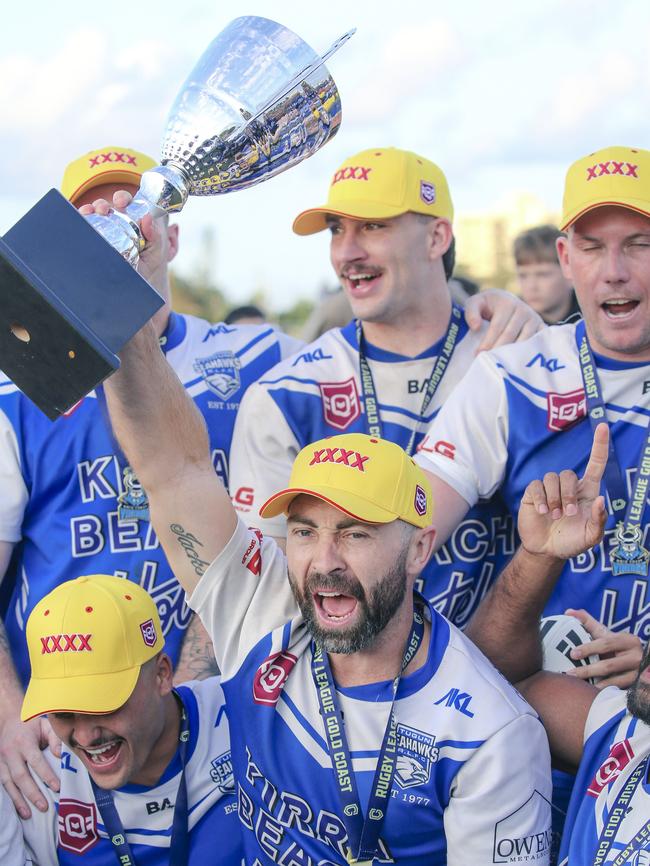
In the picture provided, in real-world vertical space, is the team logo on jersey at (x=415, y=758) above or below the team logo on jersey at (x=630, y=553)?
below

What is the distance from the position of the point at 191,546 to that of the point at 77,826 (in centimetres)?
103

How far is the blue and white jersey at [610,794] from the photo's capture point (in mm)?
2949

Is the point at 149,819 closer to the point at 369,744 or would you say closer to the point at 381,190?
the point at 369,744

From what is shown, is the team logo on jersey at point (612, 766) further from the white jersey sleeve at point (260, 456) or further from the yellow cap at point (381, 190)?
the yellow cap at point (381, 190)

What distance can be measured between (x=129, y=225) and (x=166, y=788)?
193 cm

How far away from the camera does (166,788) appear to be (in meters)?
3.58

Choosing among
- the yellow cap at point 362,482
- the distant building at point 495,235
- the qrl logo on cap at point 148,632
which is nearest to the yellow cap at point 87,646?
the qrl logo on cap at point 148,632

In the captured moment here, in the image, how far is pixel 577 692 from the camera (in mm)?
3350

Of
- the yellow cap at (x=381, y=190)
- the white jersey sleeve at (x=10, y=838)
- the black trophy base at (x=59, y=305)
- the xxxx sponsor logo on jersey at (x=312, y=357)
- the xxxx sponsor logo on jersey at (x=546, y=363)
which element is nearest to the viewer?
the black trophy base at (x=59, y=305)

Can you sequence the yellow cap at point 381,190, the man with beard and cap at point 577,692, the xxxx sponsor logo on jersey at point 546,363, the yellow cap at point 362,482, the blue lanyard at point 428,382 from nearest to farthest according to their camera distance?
1. the man with beard and cap at point 577,692
2. the yellow cap at point 362,482
3. the xxxx sponsor logo on jersey at point 546,363
4. the blue lanyard at point 428,382
5. the yellow cap at point 381,190

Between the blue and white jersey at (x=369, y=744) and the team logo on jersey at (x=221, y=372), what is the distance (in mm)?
1003

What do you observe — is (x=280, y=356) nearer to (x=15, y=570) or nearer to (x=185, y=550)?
(x=15, y=570)

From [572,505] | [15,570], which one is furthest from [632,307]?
[15,570]

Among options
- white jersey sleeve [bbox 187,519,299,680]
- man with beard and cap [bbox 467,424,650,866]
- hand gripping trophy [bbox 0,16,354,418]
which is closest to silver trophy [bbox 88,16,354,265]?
hand gripping trophy [bbox 0,16,354,418]
